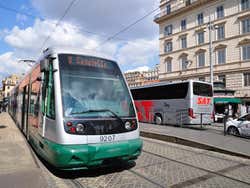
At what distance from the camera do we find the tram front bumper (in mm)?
4653

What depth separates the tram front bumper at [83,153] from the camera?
15.3 feet

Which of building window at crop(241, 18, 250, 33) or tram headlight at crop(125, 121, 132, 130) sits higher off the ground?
building window at crop(241, 18, 250, 33)

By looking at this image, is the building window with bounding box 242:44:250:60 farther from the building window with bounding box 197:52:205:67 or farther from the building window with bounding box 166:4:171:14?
the building window with bounding box 166:4:171:14

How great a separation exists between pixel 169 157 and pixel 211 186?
250cm

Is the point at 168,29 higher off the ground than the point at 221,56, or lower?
higher

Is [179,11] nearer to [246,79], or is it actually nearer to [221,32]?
[221,32]

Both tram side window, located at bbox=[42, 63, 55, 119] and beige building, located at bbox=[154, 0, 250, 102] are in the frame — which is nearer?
tram side window, located at bbox=[42, 63, 55, 119]

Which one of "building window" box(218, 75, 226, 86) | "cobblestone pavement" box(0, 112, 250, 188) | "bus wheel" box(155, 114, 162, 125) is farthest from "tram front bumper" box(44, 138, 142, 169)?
"building window" box(218, 75, 226, 86)

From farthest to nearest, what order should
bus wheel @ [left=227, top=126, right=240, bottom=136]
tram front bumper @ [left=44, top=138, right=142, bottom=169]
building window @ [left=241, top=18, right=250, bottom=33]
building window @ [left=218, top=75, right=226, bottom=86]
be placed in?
building window @ [left=218, top=75, right=226, bottom=86]
building window @ [left=241, top=18, right=250, bottom=33]
bus wheel @ [left=227, top=126, right=240, bottom=136]
tram front bumper @ [left=44, top=138, right=142, bottom=169]

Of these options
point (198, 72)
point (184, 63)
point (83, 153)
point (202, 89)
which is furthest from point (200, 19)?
point (83, 153)

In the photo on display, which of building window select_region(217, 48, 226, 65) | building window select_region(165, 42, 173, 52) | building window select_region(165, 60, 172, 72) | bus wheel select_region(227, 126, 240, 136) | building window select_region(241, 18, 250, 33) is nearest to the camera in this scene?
bus wheel select_region(227, 126, 240, 136)

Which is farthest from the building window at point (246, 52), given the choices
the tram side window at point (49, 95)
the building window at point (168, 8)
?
the tram side window at point (49, 95)

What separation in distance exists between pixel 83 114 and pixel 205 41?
3624cm

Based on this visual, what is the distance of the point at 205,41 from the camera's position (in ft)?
123
